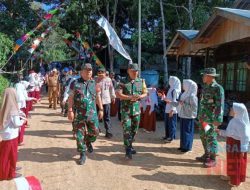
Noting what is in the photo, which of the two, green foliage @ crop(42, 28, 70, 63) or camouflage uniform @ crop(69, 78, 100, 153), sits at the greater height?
green foliage @ crop(42, 28, 70, 63)

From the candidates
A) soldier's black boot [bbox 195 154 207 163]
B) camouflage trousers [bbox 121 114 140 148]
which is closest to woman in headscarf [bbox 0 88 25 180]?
camouflage trousers [bbox 121 114 140 148]

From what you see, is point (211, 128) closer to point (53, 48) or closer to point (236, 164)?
point (236, 164)

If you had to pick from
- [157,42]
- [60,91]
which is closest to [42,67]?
[157,42]

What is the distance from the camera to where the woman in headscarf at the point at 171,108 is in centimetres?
857

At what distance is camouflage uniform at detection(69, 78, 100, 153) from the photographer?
6551 millimetres

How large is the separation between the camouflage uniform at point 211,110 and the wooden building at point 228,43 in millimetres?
3136

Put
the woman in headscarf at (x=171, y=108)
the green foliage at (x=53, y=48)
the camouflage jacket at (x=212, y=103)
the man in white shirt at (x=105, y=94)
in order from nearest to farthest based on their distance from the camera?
the camouflage jacket at (x=212, y=103) → the woman in headscarf at (x=171, y=108) → the man in white shirt at (x=105, y=94) → the green foliage at (x=53, y=48)

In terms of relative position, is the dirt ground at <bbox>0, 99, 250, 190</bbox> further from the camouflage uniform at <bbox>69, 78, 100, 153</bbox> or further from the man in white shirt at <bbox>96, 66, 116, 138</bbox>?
the camouflage uniform at <bbox>69, 78, 100, 153</bbox>

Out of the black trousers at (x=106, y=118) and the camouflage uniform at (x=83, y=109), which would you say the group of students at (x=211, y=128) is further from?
the camouflage uniform at (x=83, y=109)

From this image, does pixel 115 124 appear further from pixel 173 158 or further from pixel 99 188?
pixel 99 188

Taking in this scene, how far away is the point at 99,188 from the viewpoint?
17.5 ft

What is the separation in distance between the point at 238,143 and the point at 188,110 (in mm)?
2064

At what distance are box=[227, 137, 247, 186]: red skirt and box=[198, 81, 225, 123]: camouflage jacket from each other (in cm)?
84

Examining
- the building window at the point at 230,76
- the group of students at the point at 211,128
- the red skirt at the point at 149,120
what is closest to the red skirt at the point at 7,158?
the group of students at the point at 211,128
